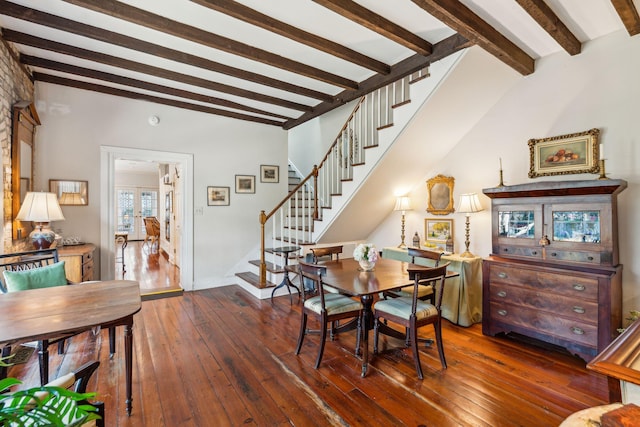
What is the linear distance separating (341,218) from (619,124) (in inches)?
124

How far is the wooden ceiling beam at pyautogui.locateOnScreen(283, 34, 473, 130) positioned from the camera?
2883 millimetres

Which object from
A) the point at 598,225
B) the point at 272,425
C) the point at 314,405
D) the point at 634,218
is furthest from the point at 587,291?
the point at 272,425

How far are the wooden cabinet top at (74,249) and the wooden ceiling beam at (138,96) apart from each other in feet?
7.07

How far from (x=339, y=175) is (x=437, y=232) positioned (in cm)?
191

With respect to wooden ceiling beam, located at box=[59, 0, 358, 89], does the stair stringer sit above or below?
below

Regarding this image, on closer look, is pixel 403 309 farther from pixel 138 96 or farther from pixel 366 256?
pixel 138 96

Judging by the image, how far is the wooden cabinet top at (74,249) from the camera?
338cm

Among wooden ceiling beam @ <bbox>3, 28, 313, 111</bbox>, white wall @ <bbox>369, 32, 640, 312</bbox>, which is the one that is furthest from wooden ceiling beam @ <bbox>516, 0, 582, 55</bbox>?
wooden ceiling beam @ <bbox>3, 28, 313, 111</bbox>

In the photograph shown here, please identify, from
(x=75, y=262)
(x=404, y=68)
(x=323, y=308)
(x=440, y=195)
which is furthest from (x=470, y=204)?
(x=75, y=262)

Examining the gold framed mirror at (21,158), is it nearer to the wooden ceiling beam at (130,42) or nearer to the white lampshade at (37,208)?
the white lampshade at (37,208)

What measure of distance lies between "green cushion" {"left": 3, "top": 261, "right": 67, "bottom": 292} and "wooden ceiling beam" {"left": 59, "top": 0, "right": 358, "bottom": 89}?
2136 millimetres

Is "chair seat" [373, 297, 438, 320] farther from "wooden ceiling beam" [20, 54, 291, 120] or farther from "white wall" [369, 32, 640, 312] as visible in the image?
"wooden ceiling beam" [20, 54, 291, 120]

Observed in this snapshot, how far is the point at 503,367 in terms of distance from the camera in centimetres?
256

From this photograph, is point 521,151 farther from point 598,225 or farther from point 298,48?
point 298,48
